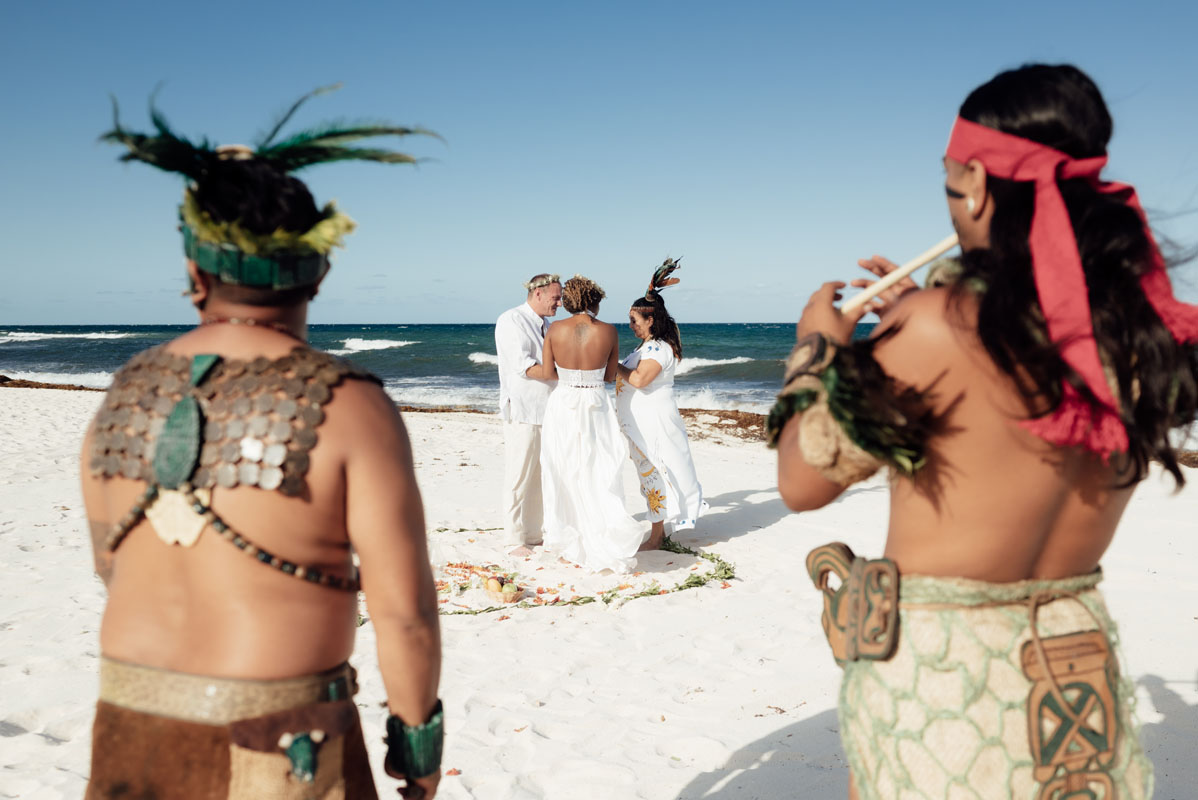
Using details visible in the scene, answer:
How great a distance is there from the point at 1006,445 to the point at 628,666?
3.39m

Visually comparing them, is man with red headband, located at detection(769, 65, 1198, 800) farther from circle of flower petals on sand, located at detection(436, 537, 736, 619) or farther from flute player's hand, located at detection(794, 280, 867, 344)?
circle of flower petals on sand, located at detection(436, 537, 736, 619)

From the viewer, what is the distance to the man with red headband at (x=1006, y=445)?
1411 mm

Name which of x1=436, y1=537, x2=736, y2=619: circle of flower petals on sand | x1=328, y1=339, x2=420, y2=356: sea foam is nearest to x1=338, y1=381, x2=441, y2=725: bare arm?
x1=436, y1=537, x2=736, y2=619: circle of flower petals on sand

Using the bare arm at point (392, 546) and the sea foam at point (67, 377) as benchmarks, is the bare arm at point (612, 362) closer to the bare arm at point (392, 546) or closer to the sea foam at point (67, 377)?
the bare arm at point (392, 546)

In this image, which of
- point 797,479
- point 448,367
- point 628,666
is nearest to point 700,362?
point 448,367

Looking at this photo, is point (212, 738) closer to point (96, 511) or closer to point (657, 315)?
point (96, 511)

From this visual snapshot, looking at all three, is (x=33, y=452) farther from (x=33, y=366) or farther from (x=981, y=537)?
(x=33, y=366)

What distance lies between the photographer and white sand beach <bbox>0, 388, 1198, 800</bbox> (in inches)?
133

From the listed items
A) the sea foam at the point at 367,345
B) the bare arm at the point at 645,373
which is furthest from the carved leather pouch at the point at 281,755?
the sea foam at the point at 367,345

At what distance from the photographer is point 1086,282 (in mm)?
1408

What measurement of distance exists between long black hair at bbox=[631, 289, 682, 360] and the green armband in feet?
17.5

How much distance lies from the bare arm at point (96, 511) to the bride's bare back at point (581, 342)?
4.65 metres

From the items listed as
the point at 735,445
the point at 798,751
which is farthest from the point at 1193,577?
the point at 735,445

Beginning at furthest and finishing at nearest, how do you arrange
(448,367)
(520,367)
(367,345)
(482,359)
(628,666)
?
(367,345) → (482,359) → (448,367) → (520,367) → (628,666)
